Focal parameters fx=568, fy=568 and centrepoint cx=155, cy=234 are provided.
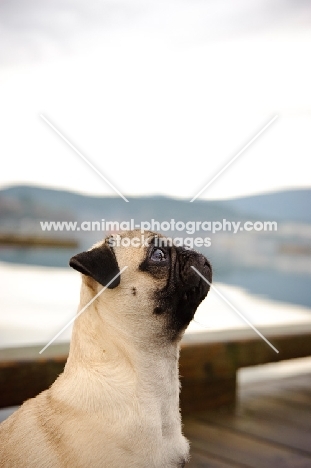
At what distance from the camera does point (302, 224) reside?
331cm

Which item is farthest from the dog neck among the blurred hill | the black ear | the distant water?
the distant water

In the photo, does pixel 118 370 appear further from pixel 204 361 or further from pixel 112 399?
pixel 204 361

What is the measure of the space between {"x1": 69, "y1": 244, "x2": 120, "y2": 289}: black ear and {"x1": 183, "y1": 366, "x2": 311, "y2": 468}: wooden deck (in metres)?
0.96

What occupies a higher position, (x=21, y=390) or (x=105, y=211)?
(x=105, y=211)

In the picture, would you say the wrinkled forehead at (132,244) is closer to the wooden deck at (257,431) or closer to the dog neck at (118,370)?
the dog neck at (118,370)

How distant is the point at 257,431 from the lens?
88.4 inches

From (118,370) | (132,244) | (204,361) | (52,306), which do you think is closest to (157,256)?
(132,244)

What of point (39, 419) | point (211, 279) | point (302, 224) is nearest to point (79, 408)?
point (39, 419)

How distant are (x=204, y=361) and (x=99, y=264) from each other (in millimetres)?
1272

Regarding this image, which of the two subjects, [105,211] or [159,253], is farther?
[105,211]

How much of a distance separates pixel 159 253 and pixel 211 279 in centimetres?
15

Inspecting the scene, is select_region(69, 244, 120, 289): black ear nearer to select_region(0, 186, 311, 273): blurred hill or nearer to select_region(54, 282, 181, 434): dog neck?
select_region(54, 282, 181, 434): dog neck

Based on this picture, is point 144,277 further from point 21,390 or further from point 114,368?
point 21,390

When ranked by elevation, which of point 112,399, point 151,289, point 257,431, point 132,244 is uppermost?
point 132,244
